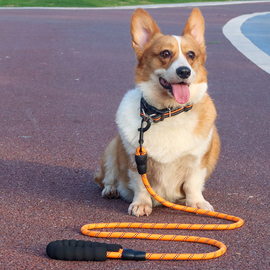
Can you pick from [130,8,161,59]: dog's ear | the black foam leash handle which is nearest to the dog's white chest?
[130,8,161,59]: dog's ear

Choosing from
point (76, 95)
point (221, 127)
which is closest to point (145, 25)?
point (221, 127)

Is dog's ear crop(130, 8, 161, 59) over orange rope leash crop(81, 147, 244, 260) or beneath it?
over

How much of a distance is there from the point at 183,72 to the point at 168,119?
36cm

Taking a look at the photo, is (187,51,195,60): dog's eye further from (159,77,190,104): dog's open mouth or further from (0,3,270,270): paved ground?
(0,3,270,270): paved ground

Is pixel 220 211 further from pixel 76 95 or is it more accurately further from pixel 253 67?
pixel 253 67

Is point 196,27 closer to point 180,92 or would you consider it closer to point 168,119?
point 180,92

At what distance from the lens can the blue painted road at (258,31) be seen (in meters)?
13.0

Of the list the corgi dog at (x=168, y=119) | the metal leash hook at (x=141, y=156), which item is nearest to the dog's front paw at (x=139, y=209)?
the corgi dog at (x=168, y=119)

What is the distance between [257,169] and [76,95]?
3.71m

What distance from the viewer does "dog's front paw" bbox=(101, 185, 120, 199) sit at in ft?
13.2

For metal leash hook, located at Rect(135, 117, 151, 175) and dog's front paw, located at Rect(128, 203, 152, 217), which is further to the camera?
dog's front paw, located at Rect(128, 203, 152, 217)

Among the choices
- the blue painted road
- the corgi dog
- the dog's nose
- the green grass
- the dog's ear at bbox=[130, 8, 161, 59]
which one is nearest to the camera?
the dog's nose

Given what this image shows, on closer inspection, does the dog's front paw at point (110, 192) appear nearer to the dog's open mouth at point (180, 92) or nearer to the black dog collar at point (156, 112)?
the black dog collar at point (156, 112)

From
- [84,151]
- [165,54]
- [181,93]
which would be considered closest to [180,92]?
[181,93]
